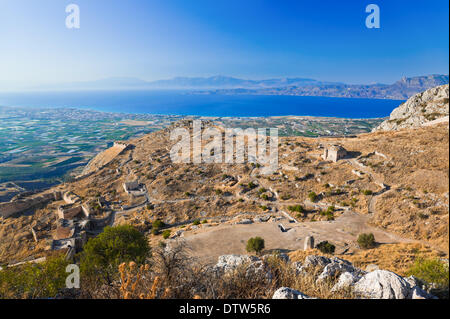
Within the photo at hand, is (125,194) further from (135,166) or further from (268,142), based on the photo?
(268,142)

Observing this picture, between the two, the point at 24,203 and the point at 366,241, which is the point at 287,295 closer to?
the point at 366,241

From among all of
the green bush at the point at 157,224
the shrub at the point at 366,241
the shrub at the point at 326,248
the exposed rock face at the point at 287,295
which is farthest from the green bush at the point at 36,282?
the shrub at the point at 366,241

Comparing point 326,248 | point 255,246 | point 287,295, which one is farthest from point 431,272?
point 255,246

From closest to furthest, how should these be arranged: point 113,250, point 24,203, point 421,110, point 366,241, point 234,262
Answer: point 234,262
point 113,250
point 366,241
point 24,203
point 421,110

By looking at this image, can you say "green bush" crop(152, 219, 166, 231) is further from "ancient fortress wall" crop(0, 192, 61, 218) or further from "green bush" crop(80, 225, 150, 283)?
"ancient fortress wall" crop(0, 192, 61, 218)

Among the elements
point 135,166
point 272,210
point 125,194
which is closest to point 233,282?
point 272,210

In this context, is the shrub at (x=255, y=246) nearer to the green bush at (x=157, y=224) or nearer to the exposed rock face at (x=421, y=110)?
the green bush at (x=157, y=224)

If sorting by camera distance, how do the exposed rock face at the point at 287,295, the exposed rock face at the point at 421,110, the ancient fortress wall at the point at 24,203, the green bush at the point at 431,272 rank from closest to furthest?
the exposed rock face at the point at 287,295
the green bush at the point at 431,272
the ancient fortress wall at the point at 24,203
the exposed rock face at the point at 421,110
